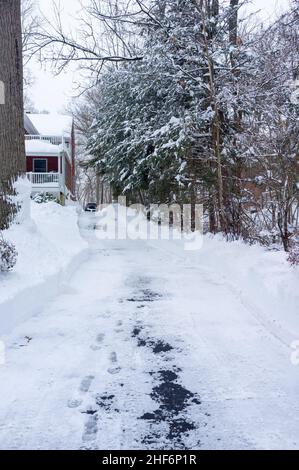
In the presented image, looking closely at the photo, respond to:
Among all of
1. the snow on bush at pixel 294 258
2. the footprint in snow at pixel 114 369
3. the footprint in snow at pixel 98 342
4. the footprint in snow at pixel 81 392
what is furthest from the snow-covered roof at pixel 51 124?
the footprint in snow at pixel 81 392

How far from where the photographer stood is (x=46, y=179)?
87.2 feet

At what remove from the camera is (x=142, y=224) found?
58.5 ft

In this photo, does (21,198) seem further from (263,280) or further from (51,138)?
(51,138)

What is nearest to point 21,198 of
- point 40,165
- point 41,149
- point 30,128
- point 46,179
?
point 46,179

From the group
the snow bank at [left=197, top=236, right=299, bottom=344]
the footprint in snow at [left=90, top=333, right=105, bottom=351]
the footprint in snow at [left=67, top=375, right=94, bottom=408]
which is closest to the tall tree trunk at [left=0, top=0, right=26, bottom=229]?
the footprint in snow at [left=90, top=333, right=105, bottom=351]

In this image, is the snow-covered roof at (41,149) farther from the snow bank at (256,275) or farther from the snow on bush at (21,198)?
the snow on bush at (21,198)

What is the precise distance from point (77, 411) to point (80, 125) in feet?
147

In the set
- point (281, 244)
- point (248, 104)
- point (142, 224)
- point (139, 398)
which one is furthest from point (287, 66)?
point (142, 224)

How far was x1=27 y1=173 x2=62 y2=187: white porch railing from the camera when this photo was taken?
86.4 feet

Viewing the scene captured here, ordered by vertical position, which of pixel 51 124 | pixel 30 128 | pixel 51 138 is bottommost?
pixel 51 138

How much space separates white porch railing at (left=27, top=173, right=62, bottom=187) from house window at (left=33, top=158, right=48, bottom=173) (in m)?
1.92

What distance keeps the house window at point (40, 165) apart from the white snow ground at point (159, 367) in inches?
906

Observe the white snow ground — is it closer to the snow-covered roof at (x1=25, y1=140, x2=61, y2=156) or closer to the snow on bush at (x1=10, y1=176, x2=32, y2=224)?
the snow on bush at (x1=10, y1=176, x2=32, y2=224)

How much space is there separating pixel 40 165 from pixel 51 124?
5579 millimetres
